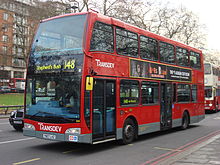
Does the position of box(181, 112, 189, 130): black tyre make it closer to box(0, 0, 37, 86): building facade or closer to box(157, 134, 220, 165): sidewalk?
box(157, 134, 220, 165): sidewalk

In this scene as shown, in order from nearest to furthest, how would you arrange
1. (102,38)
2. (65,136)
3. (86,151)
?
(65,136) < (86,151) < (102,38)

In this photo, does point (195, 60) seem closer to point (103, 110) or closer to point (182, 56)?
point (182, 56)

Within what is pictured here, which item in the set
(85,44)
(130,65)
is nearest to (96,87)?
(85,44)

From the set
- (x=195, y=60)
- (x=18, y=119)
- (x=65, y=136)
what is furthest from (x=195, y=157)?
(x=195, y=60)

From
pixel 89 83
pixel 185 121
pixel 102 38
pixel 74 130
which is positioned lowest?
pixel 185 121

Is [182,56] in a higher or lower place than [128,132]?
higher

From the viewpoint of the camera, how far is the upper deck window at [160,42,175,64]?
12241mm

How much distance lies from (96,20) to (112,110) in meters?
2.96

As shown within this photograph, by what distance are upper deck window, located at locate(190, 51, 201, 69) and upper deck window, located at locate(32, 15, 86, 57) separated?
845 centimetres

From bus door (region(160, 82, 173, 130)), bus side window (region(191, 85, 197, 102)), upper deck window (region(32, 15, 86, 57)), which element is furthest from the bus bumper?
bus side window (region(191, 85, 197, 102))

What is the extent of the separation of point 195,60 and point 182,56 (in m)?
1.80

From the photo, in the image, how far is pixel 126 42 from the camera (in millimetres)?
10016

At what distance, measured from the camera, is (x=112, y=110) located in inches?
359

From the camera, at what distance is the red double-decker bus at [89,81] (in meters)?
8.01
